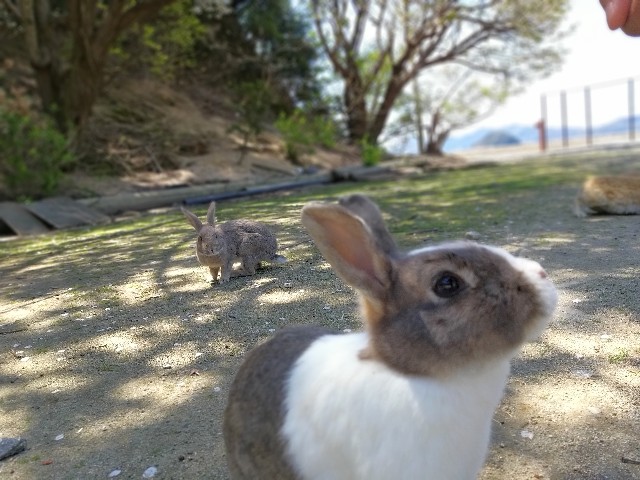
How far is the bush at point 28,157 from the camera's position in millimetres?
10164

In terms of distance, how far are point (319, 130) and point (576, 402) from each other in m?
15.7

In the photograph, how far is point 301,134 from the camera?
1622 cm

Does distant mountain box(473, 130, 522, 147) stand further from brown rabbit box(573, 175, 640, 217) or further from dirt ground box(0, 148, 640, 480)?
dirt ground box(0, 148, 640, 480)

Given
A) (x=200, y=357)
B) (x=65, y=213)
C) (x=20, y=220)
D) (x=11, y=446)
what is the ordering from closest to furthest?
1. (x=11, y=446)
2. (x=200, y=357)
3. (x=20, y=220)
4. (x=65, y=213)

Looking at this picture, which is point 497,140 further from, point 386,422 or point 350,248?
point 386,422

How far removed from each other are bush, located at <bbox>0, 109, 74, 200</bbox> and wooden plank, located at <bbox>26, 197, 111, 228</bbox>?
2.02 feet

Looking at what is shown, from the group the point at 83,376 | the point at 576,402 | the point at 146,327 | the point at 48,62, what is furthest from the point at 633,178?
the point at 48,62

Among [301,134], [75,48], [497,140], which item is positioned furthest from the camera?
[497,140]

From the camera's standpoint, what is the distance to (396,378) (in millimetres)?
1699

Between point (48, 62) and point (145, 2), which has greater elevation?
point (145, 2)

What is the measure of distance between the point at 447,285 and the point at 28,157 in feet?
33.6

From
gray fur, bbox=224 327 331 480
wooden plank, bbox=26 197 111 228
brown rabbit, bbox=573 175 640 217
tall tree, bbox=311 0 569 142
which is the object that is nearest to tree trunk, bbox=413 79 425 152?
tall tree, bbox=311 0 569 142

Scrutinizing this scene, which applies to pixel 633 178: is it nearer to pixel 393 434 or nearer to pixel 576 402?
pixel 576 402

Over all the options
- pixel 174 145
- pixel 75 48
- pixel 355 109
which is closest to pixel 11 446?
pixel 75 48
